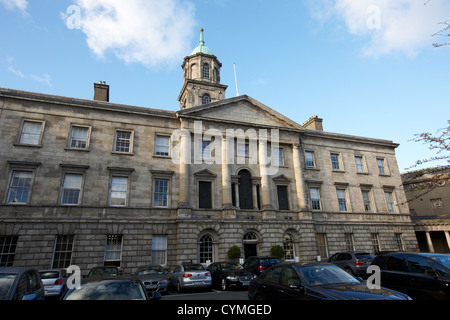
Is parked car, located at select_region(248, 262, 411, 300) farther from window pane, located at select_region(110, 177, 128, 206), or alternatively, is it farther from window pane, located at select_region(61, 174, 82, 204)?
window pane, located at select_region(61, 174, 82, 204)

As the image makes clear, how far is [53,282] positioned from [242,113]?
20304mm

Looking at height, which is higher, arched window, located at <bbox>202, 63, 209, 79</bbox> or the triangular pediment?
arched window, located at <bbox>202, 63, 209, 79</bbox>

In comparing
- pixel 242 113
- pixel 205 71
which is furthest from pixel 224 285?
pixel 205 71

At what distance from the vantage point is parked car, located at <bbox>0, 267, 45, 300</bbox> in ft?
19.7

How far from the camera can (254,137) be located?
2669cm

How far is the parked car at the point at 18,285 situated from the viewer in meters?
6.01

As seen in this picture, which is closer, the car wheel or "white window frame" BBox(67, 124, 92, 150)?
the car wheel

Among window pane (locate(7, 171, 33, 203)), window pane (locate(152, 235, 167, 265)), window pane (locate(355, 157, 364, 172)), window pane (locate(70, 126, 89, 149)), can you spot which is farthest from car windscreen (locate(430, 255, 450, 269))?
window pane (locate(355, 157, 364, 172))

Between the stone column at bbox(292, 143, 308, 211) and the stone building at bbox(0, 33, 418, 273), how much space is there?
108 mm

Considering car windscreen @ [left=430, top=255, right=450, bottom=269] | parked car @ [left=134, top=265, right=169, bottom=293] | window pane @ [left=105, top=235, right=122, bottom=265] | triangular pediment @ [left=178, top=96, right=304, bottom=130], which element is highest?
triangular pediment @ [left=178, top=96, right=304, bottom=130]

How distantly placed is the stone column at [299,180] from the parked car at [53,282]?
2022 centimetres

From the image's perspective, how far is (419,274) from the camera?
331 inches

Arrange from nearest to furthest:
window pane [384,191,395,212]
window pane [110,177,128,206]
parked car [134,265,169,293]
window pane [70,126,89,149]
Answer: parked car [134,265,169,293], window pane [110,177,128,206], window pane [70,126,89,149], window pane [384,191,395,212]
